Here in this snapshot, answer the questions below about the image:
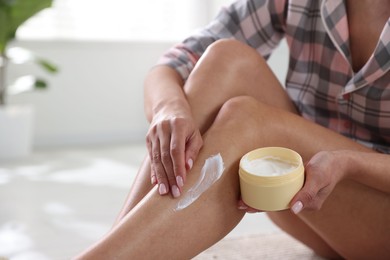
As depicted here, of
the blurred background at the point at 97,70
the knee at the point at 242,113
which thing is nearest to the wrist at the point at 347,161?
the knee at the point at 242,113

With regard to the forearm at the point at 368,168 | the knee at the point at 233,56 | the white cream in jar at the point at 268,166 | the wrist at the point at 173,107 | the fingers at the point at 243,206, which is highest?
the knee at the point at 233,56

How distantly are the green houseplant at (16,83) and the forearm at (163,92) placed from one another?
145 cm

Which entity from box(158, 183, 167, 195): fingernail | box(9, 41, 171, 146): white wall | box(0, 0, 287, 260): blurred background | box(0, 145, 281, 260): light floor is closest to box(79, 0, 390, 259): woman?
box(158, 183, 167, 195): fingernail

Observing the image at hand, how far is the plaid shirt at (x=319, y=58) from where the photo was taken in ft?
3.66

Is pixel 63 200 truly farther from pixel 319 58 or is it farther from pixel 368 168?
pixel 368 168

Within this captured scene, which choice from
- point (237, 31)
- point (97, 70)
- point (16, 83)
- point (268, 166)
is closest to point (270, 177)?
point (268, 166)

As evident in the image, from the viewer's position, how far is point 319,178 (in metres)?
0.90

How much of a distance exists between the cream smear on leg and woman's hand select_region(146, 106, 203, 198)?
0.06 feet

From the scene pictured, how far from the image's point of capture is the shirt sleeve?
49.8 inches

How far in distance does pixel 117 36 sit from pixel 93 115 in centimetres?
41

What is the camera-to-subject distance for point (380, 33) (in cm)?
112

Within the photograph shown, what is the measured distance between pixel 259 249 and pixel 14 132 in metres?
1.52

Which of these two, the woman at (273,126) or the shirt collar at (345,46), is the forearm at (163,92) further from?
the shirt collar at (345,46)

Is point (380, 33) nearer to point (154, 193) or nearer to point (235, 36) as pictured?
point (235, 36)
